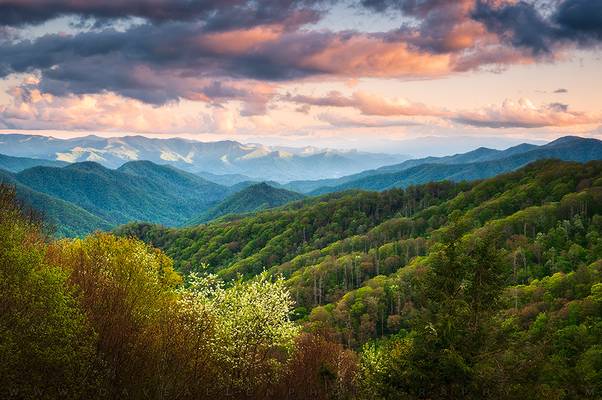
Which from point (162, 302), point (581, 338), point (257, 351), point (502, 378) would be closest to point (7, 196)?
point (162, 302)

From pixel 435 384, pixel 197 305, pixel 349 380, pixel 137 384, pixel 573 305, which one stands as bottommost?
pixel 573 305

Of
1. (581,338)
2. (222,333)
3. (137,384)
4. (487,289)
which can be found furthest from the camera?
(581,338)

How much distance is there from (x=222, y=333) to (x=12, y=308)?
52.1ft

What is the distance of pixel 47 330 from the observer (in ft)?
106

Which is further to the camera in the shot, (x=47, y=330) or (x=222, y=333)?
(x=222, y=333)

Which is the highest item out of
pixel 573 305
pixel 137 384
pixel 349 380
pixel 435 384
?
pixel 137 384

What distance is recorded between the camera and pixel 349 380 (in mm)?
55688

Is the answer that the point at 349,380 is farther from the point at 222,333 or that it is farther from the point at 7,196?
the point at 7,196

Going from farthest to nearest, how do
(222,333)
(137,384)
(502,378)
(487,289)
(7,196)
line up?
(7,196), (487,289), (222,333), (502,378), (137,384)

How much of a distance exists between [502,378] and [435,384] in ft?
17.4

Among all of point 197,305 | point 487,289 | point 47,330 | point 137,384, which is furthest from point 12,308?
point 487,289

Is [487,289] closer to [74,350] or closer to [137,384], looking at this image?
[137,384]

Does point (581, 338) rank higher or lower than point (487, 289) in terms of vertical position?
lower

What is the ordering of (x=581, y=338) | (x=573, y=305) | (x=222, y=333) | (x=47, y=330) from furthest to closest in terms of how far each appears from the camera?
1. (x=573, y=305)
2. (x=581, y=338)
3. (x=222, y=333)
4. (x=47, y=330)
